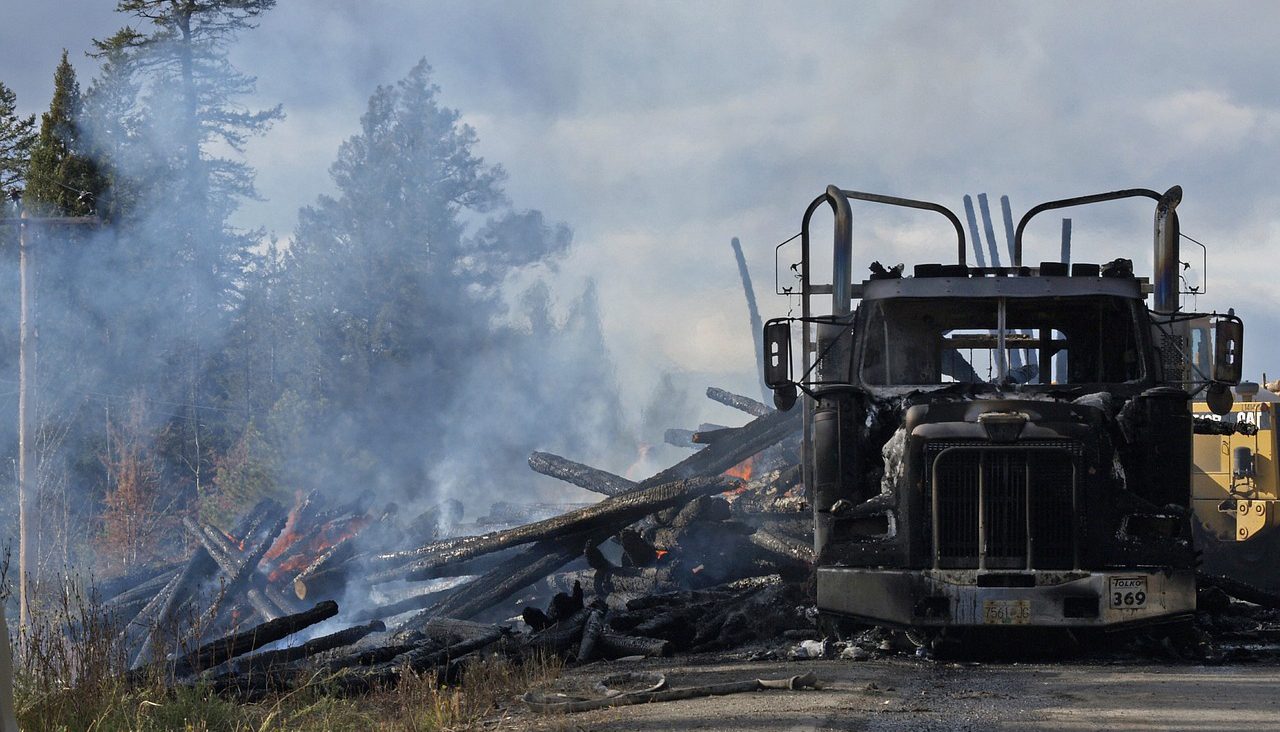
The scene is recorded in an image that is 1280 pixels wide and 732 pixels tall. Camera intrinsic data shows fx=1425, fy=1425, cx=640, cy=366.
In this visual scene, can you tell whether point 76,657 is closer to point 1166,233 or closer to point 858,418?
point 858,418

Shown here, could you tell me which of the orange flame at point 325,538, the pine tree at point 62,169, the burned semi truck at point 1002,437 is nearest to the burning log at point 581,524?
the orange flame at point 325,538

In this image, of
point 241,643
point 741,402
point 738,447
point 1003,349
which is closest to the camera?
point 1003,349

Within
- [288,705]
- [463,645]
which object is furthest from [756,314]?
[288,705]

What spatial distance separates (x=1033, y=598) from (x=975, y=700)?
1606 mm

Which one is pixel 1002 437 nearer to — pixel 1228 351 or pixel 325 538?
pixel 1228 351

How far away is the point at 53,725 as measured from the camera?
8414 millimetres

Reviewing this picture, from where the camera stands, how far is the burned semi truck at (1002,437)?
10.1 m

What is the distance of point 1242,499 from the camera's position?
2012cm

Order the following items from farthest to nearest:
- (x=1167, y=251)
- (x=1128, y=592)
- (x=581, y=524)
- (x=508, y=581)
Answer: (x=508, y=581) → (x=581, y=524) → (x=1167, y=251) → (x=1128, y=592)

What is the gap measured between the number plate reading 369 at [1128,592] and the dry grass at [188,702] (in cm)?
399

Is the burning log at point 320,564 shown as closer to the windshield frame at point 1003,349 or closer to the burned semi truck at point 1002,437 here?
the burned semi truck at point 1002,437

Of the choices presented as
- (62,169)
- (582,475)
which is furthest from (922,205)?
(62,169)

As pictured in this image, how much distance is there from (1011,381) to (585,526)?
8.00m

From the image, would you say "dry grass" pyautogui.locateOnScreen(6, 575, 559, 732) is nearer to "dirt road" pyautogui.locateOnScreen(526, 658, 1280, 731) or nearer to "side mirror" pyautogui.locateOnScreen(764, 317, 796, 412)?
"dirt road" pyautogui.locateOnScreen(526, 658, 1280, 731)
